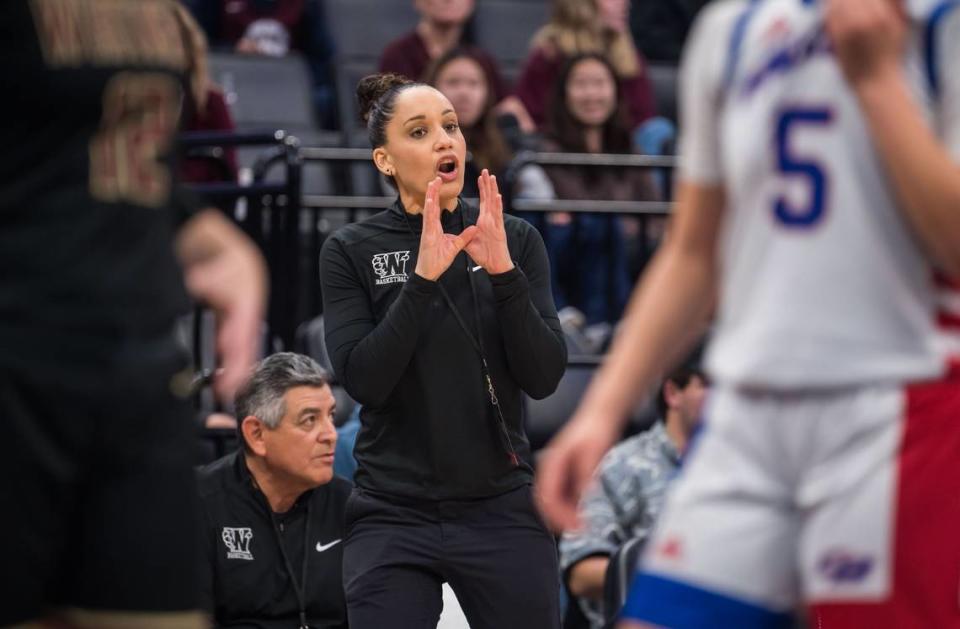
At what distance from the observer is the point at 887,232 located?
2.71 metres

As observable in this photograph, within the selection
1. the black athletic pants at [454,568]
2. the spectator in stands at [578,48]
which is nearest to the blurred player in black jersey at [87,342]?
the black athletic pants at [454,568]

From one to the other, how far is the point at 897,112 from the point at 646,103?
8.33 m

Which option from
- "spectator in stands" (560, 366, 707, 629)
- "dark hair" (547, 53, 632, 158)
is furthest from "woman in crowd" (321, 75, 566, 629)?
"dark hair" (547, 53, 632, 158)

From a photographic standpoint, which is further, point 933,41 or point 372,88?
point 372,88

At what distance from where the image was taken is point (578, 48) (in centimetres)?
1048

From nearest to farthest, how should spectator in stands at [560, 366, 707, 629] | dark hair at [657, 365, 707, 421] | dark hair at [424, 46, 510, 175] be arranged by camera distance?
spectator in stands at [560, 366, 707, 629], dark hair at [657, 365, 707, 421], dark hair at [424, 46, 510, 175]

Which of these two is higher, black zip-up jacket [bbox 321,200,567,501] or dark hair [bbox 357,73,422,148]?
dark hair [bbox 357,73,422,148]

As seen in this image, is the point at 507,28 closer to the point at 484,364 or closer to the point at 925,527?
the point at 484,364

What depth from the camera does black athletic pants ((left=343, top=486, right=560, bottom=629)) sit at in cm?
490

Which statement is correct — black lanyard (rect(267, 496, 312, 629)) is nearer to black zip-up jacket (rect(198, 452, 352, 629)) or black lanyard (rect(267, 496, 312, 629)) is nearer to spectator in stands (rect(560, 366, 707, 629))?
black zip-up jacket (rect(198, 452, 352, 629))

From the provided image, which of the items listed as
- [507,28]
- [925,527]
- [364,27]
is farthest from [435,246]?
[507,28]

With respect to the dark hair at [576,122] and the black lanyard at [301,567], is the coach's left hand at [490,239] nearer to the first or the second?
the black lanyard at [301,567]

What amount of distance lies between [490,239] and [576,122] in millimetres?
4902

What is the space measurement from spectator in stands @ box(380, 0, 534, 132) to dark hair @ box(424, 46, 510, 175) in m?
0.63
